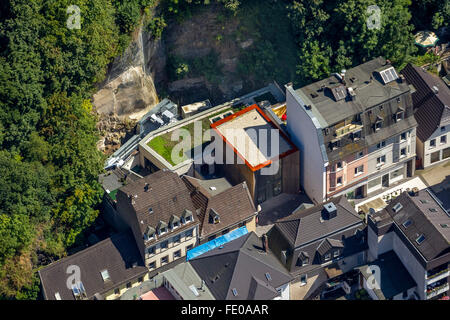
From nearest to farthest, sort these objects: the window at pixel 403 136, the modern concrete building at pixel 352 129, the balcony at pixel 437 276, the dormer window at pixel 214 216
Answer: the balcony at pixel 437 276
the dormer window at pixel 214 216
the modern concrete building at pixel 352 129
the window at pixel 403 136

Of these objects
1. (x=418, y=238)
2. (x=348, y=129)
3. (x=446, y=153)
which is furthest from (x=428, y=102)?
(x=418, y=238)

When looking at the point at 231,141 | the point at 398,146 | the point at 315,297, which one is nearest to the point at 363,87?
the point at 398,146

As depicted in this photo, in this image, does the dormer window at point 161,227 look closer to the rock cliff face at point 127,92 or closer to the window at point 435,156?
the rock cliff face at point 127,92

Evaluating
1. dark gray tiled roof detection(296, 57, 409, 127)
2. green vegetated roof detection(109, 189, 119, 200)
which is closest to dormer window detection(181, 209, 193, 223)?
green vegetated roof detection(109, 189, 119, 200)

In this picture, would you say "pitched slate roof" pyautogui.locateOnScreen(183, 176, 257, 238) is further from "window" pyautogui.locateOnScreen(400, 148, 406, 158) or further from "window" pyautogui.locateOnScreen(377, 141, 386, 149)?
"window" pyautogui.locateOnScreen(400, 148, 406, 158)

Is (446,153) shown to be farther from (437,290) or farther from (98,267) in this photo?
(98,267)

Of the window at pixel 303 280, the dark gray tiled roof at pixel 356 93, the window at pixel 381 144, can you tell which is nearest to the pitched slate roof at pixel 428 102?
the dark gray tiled roof at pixel 356 93

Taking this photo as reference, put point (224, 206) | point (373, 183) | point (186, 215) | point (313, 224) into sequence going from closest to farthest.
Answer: point (313, 224) → point (186, 215) → point (224, 206) → point (373, 183)

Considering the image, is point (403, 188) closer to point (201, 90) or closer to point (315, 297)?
point (315, 297)
